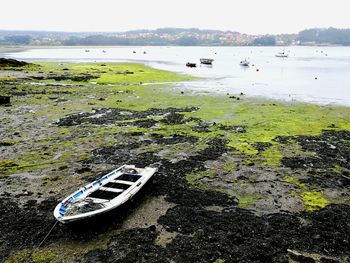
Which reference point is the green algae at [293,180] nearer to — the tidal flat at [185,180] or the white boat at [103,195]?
the tidal flat at [185,180]

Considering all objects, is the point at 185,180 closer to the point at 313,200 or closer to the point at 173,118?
the point at 313,200

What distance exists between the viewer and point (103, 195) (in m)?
12.0

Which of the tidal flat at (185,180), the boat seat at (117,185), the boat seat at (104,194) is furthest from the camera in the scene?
the boat seat at (117,185)

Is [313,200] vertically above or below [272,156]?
below

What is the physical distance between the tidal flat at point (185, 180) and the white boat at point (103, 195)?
0.50 metres

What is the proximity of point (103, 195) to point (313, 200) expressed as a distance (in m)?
7.75

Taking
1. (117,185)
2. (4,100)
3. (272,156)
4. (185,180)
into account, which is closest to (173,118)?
(272,156)

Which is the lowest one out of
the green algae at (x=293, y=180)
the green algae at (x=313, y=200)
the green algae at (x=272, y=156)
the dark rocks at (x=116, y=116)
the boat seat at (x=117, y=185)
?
the green algae at (x=313, y=200)

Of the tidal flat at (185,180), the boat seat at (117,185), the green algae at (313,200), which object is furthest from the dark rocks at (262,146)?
the boat seat at (117,185)

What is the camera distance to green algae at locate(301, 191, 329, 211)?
497 inches

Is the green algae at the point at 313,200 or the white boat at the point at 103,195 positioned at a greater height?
the white boat at the point at 103,195

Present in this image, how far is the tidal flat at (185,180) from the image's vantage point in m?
10.1

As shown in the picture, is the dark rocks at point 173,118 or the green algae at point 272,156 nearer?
the green algae at point 272,156

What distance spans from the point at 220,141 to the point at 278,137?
152 inches
